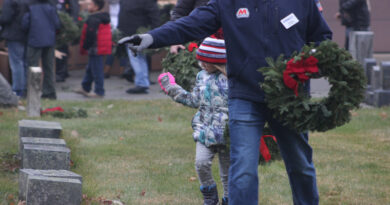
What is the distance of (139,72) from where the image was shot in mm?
12680

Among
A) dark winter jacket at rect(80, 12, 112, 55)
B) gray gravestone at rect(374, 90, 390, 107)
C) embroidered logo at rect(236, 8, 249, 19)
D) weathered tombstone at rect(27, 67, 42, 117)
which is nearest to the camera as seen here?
embroidered logo at rect(236, 8, 249, 19)

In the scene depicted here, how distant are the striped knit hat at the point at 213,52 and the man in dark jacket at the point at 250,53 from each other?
68cm

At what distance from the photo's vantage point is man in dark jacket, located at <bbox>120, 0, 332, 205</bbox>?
14.5 feet

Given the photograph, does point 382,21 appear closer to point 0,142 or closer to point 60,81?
point 60,81

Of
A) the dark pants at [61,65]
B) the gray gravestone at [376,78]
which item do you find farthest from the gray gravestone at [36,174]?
the dark pants at [61,65]

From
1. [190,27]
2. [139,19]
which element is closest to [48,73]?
[139,19]

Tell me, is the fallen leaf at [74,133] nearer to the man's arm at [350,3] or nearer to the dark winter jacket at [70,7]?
the dark winter jacket at [70,7]

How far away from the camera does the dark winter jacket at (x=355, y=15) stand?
13.8 metres

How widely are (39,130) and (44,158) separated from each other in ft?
4.13

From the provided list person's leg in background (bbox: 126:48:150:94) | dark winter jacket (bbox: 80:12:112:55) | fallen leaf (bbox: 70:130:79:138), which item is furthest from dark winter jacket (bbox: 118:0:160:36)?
fallen leaf (bbox: 70:130:79:138)

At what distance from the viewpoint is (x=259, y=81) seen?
445 cm

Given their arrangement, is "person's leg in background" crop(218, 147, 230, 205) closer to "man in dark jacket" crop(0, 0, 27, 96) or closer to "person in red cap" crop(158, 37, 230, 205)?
"person in red cap" crop(158, 37, 230, 205)

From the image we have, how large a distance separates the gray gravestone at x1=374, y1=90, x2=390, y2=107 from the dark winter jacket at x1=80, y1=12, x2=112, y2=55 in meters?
4.53

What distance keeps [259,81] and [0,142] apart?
173 inches
